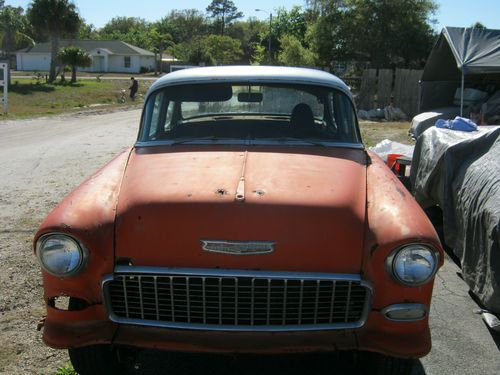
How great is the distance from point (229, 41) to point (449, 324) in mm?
72323

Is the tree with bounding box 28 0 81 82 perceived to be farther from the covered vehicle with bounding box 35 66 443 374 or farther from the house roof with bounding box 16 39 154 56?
the covered vehicle with bounding box 35 66 443 374

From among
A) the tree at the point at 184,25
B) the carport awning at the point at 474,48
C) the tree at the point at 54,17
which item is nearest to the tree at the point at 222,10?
the tree at the point at 184,25

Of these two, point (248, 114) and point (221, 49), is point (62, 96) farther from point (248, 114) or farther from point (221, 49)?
point (221, 49)

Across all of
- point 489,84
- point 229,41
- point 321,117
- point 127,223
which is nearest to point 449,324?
point 321,117

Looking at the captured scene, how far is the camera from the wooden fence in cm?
2072

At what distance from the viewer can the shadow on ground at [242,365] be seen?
11.0 feet

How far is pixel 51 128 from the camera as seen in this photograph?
54.7 ft

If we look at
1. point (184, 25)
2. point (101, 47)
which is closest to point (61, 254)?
point (101, 47)

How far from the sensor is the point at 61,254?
269 cm

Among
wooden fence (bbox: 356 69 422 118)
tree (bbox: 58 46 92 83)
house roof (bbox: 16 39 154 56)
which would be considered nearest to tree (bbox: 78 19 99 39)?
house roof (bbox: 16 39 154 56)

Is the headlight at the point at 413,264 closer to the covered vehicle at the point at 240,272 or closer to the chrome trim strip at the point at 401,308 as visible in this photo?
the covered vehicle at the point at 240,272

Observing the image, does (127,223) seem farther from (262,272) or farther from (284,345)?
(284,345)

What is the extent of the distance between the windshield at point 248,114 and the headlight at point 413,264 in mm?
1384

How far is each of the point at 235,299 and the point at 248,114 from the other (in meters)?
2.00
